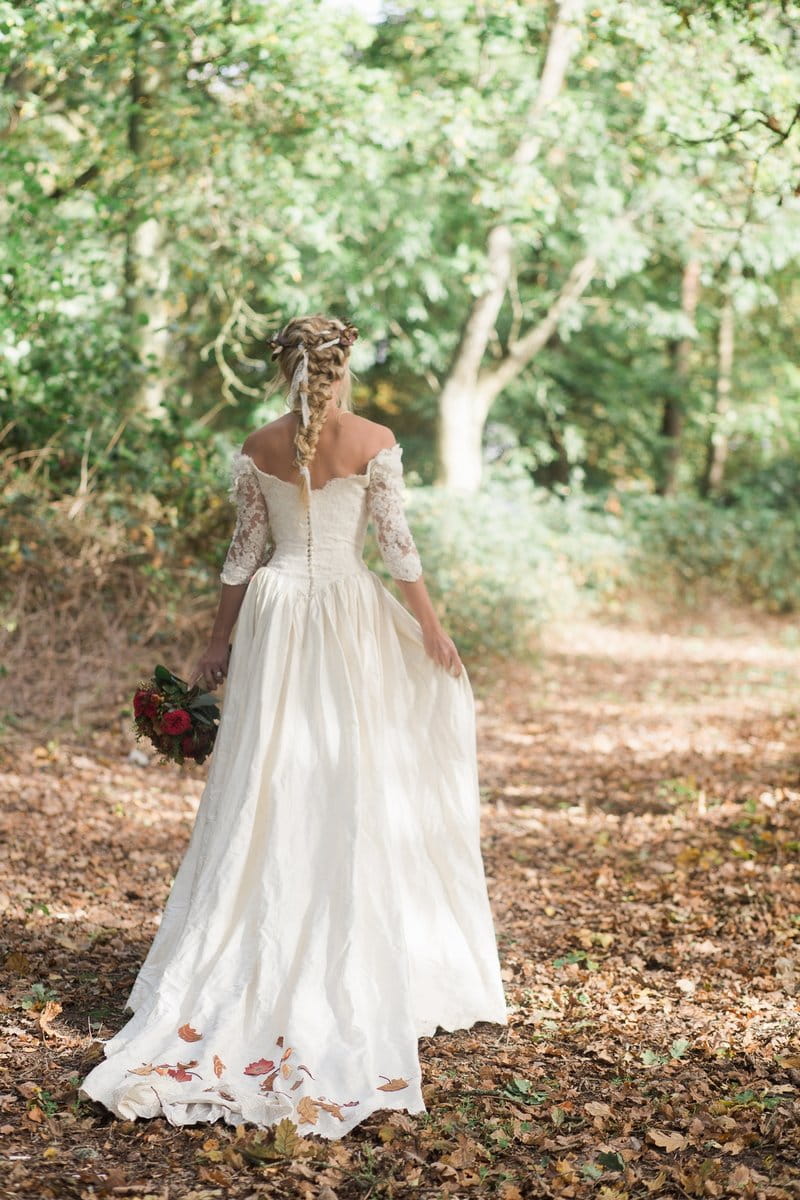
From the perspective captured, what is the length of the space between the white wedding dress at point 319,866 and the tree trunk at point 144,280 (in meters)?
5.74

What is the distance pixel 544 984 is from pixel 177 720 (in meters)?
1.81

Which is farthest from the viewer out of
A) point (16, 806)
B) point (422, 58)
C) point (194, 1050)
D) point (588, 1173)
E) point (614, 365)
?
point (614, 365)

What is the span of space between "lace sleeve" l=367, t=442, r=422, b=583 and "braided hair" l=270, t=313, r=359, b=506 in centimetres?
22

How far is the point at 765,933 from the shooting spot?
203 inches

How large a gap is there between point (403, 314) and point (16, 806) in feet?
34.6

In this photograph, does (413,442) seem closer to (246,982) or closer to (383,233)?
(383,233)

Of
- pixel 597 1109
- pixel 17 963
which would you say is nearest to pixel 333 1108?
pixel 597 1109

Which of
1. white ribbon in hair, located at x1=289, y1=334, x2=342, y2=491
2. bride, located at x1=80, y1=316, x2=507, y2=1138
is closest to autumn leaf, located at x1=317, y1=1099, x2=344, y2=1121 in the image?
bride, located at x1=80, y1=316, x2=507, y2=1138

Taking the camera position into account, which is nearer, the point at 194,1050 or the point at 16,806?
the point at 194,1050

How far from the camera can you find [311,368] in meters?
3.87

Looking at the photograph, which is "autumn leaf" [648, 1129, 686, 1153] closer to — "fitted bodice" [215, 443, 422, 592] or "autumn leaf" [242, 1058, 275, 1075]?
"autumn leaf" [242, 1058, 275, 1075]

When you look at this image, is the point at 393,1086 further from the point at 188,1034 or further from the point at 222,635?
the point at 222,635

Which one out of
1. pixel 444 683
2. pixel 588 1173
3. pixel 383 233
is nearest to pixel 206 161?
pixel 383 233

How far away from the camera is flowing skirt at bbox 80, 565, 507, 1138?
3527 mm
